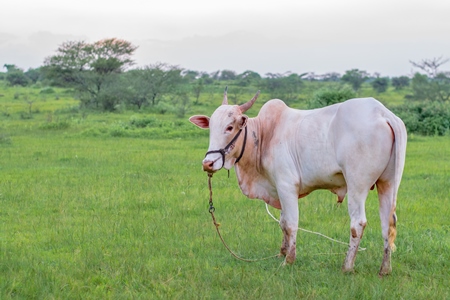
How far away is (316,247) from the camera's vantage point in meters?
5.89

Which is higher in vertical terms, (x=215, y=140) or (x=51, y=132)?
(x=215, y=140)

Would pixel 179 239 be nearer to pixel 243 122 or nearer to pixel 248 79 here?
pixel 243 122

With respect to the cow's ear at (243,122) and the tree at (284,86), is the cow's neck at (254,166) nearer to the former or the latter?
the cow's ear at (243,122)

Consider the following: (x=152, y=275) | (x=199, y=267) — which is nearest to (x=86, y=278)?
(x=152, y=275)

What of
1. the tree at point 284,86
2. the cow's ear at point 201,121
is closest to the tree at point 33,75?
the tree at point 284,86

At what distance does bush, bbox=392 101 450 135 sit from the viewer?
19297mm

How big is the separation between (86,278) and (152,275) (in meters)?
0.53

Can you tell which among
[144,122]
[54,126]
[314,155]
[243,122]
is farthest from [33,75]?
[314,155]

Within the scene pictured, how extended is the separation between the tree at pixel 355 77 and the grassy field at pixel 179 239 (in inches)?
1584

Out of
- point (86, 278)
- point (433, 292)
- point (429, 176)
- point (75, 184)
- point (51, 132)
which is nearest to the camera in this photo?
point (433, 292)

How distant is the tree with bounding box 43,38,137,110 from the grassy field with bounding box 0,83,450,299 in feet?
72.7

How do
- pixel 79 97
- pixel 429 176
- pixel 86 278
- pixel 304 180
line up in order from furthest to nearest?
pixel 79 97 → pixel 429 176 → pixel 304 180 → pixel 86 278

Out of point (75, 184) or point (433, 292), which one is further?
point (75, 184)

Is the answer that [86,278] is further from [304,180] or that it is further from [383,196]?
[383,196]
